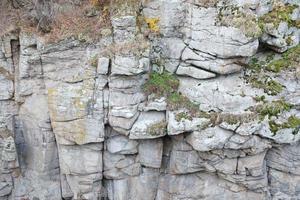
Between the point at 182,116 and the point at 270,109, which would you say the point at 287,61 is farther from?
the point at 182,116

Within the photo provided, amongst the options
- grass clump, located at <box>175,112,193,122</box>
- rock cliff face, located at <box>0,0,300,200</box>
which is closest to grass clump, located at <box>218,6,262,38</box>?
rock cliff face, located at <box>0,0,300,200</box>

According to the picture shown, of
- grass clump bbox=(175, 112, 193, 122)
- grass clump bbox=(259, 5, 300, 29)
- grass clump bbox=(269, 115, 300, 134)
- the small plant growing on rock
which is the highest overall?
grass clump bbox=(259, 5, 300, 29)

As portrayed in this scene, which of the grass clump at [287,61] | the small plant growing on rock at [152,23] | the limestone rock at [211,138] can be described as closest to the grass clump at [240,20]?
the grass clump at [287,61]

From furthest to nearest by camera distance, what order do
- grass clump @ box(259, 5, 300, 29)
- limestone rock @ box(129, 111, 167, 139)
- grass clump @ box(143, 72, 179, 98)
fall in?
grass clump @ box(143, 72, 179, 98), limestone rock @ box(129, 111, 167, 139), grass clump @ box(259, 5, 300, 29)

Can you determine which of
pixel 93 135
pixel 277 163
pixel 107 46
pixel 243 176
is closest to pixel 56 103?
pixel 93 135

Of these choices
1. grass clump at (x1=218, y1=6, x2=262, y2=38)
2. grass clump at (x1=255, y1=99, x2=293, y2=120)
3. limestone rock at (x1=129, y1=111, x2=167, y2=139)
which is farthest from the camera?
limestone rock at (x1=129, y1=111, x2=167, y2=139)

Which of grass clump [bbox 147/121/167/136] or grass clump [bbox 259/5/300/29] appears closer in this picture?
grass clump [bbox 259/5/300/29]

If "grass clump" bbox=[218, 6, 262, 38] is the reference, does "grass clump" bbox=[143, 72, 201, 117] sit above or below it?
below

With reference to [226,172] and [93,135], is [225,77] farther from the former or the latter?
[93,135]

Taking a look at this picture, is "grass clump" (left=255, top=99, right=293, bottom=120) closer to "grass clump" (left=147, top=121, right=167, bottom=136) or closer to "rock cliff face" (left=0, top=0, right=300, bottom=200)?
"rock cliff face" (left=0, top=0, right=300, bottom=200)

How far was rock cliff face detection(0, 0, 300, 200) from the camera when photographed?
14.9 m

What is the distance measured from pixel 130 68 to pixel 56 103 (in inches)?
116

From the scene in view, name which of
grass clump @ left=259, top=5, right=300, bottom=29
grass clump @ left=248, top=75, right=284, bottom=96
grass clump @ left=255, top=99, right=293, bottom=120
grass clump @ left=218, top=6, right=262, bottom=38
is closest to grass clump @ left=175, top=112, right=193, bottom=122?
grass clump @ left=255, top=99, right=293, bottom=120

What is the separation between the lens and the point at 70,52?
50.3 feet
